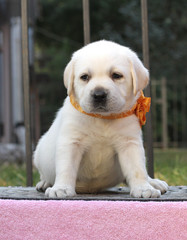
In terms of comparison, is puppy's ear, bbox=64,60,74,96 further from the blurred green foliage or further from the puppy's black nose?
the blurred green foliage

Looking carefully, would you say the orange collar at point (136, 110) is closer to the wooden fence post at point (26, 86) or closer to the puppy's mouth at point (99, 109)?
the puppy's mouth at point (99, 109)

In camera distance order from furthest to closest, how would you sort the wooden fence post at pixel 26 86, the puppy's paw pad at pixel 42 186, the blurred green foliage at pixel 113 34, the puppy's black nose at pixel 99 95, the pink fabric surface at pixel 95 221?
the blurred green foliage at pixel 113 34, the wooden fence post at pixel 26 86, the puppy's paw pad at pixel 42 186, the puppy's black nose at pixel 99 95, the pink fabric surface at pixel 95 221

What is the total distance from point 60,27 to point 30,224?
51.5ft

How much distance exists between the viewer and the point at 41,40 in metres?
17.8

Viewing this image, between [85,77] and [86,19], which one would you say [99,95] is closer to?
[85,77]

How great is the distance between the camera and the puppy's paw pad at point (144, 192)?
2.00 meters

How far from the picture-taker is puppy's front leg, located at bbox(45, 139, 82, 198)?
2036mm

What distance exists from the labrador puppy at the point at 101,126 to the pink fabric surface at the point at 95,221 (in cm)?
27

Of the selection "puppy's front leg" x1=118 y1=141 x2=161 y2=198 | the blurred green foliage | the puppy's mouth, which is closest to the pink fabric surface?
"puppy's front leg" x1=118 y1=141 x2=161 y2=198

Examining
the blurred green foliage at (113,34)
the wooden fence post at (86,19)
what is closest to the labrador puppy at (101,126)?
the wooden fence post at (86,19)

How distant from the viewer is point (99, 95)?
199cm

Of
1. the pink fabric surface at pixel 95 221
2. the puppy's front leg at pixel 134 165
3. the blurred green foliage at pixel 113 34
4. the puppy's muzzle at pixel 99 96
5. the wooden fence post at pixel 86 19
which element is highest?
the blurred green foliage at pixel 113 34

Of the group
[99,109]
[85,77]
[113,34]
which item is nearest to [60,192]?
[99,109]

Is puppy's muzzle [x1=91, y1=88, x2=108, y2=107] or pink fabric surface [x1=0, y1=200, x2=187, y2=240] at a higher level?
puppy's muzzle [x1=91, y1=88, x2=108, y2=107]
